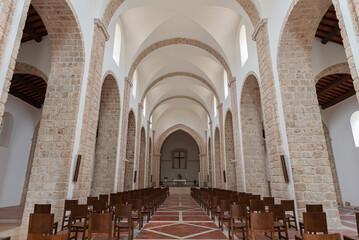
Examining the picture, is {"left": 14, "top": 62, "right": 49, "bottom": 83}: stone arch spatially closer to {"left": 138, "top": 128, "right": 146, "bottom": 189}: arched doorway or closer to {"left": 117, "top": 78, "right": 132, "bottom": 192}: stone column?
{"left": 117, "top": 78, "right": 132, "bottom": 192}: stone column

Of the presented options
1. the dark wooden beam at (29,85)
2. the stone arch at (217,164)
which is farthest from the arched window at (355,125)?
the dark wooden beam at (29,85)

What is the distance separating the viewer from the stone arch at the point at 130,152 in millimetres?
12581

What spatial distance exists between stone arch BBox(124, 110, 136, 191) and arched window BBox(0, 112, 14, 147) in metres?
5.68

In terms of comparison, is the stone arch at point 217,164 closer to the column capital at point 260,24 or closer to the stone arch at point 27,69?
the column capital at point 260,24

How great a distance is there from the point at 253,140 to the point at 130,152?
704 cm

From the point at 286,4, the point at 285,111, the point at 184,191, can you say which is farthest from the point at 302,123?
the point at 184,191

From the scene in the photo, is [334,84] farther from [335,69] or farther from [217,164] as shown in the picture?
[217,164]

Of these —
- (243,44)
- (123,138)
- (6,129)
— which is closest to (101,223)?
(123,138)

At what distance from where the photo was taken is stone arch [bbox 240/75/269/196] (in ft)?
30.5

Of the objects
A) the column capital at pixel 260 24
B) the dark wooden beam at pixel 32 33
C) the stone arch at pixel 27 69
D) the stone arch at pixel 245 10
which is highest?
the stone arch at pixel 245 10

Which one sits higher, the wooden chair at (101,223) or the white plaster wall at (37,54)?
the white plaster wall at (37,54)

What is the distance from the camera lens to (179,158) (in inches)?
1140

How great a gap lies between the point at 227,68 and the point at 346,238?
1033cm

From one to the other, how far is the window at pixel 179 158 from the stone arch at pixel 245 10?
22.8 m
